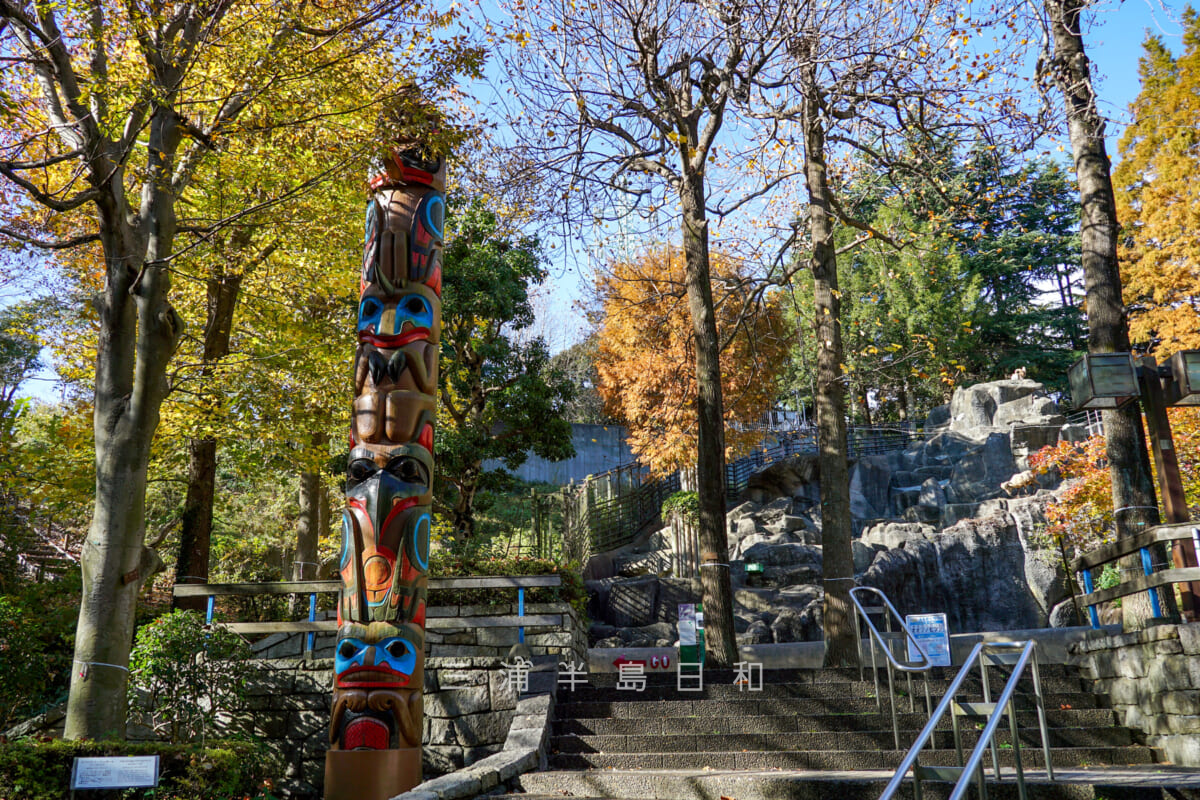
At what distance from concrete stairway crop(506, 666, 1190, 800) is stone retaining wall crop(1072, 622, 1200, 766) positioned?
20 cm

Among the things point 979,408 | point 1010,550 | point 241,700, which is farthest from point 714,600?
point 979,408

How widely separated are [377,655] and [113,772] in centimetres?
211

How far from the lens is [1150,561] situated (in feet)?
24.8

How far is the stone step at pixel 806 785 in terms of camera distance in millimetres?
5484

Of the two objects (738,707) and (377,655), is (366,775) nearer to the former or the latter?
(377,655)

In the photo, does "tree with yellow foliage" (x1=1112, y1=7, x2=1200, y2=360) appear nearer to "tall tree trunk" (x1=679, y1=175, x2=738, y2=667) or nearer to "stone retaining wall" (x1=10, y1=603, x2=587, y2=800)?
"tall tree trunk" (x1=679, y1=175, x2=738, y2=667)

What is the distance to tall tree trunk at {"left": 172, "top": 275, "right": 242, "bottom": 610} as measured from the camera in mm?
13055

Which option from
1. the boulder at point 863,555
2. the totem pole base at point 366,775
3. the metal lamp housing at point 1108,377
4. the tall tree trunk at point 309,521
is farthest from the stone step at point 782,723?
the boulder at point 863,555

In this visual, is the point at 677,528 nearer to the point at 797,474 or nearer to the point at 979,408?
the point at 797,474

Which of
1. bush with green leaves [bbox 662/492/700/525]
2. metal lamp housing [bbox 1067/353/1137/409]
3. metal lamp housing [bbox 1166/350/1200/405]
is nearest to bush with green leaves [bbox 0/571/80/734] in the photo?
metal lamp housing [bbox 1067/353/1137/409]

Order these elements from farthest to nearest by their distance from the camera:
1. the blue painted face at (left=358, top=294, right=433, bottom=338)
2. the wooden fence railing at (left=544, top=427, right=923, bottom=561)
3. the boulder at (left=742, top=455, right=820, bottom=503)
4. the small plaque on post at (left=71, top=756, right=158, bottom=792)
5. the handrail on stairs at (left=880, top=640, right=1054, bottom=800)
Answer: the boulder at (left=742, top=455, right=820, bottom=503), the wooden fence railing at (left=544, top=427, right=923, bottom=561), the blue painted face at (left=358, top=294, right=433, bottom=338), the small plaque on post at (left=71, top=756, right=158, bottom=792), the handrail on stairs at (left=880, top=640, right=1054, bottom=800)

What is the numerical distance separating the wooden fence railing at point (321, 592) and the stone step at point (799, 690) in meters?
1.60

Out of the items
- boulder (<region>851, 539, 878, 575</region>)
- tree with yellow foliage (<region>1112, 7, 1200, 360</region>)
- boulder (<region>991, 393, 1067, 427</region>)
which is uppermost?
tree with yellow foliage (<region>1112, 7, 1200, 360</region>)

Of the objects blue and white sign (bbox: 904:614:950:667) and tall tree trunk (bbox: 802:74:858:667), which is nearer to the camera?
blue and white sign (bbox: 904:614:950:667)
